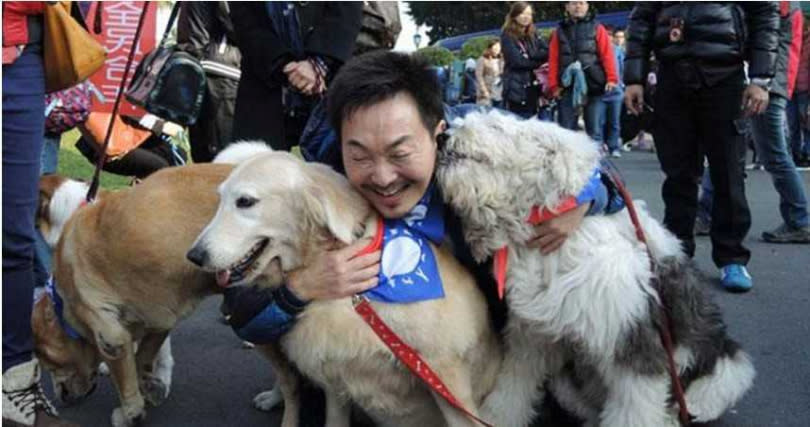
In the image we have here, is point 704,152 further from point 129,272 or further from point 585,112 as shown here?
point 585,112

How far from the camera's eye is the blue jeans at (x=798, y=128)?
9016 millimetres

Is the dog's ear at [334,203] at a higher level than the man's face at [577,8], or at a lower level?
lower

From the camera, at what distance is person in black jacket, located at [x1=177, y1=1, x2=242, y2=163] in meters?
4.07

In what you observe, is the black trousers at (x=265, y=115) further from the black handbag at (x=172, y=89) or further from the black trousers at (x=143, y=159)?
the black trousers at (x=143, y=159)

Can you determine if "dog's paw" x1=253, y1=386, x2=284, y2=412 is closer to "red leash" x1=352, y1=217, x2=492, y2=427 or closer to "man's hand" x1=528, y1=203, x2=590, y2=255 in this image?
"red leash" x1=352, y1=217, x2=492, y2=427

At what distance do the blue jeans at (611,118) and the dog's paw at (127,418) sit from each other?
9.16m

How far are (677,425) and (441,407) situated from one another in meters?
0.73

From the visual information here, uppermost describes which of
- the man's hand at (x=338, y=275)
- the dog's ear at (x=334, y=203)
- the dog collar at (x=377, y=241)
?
the dog's ear at (x=334, y=203)

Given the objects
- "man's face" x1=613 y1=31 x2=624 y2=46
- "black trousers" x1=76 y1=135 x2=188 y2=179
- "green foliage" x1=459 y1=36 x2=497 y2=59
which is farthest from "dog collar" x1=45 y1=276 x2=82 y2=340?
"green foliage" x1=459 y1=36 x2=497 y2=59

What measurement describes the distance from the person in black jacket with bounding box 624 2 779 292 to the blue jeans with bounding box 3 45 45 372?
117 inches

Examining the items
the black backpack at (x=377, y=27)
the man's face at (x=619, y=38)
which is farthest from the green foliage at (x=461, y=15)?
the black backpack at (x=377, y=27)

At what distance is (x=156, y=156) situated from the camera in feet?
16.9

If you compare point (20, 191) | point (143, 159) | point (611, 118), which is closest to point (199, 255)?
point (20, 191)

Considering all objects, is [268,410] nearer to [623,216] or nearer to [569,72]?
[623,216]
